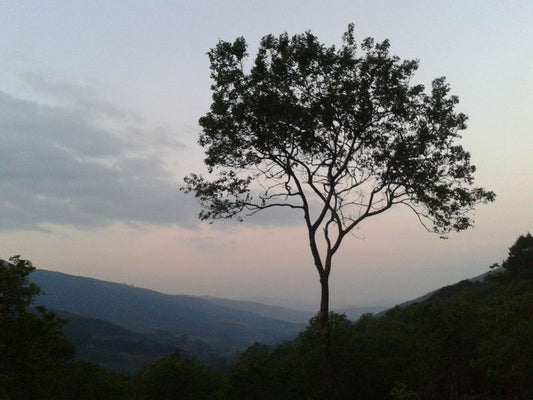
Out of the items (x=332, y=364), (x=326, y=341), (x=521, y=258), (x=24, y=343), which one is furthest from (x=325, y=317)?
(x=521, y=258)

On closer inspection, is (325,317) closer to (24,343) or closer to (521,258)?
(24,343)

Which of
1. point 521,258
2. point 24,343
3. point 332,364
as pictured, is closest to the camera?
point 24,343

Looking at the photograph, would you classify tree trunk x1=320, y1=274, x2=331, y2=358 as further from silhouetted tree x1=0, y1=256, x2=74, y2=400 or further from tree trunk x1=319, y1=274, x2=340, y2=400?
silhouetted tree x1=0, y1=256, x2=74, y2=400

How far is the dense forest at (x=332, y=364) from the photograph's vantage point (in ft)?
47.2

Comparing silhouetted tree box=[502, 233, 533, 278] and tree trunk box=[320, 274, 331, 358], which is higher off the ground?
silhouetted tree box=[502, 233, 533, 278]

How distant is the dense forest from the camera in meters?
14.4

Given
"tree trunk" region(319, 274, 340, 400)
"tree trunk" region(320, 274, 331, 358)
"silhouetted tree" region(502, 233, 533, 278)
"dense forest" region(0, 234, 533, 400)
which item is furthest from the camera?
"silhouetted tree" region(502, 233, 533, 278)

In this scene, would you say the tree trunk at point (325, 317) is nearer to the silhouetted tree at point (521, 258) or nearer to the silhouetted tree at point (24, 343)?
the silhouetted tree at point (24, 343)

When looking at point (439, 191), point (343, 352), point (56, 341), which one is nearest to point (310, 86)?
point (439, 191)

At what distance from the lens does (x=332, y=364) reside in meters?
15.5

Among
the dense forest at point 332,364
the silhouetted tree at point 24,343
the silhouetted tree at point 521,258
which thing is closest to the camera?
the silhouetted tree at point 24,343

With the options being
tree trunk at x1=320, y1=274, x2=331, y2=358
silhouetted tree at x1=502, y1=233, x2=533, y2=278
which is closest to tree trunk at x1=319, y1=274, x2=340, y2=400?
tree trunk at x1=320, y1=274, x2=331, y2=358

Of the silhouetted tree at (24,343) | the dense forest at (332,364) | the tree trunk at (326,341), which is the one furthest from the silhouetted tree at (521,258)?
the silhouetted tree at (24,343)

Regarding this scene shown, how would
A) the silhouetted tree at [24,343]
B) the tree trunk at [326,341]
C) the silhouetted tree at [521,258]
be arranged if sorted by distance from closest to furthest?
the silhouetted tree at [24,343], the tree trunk at [326,341], the silhouetted tree at [521,258]
